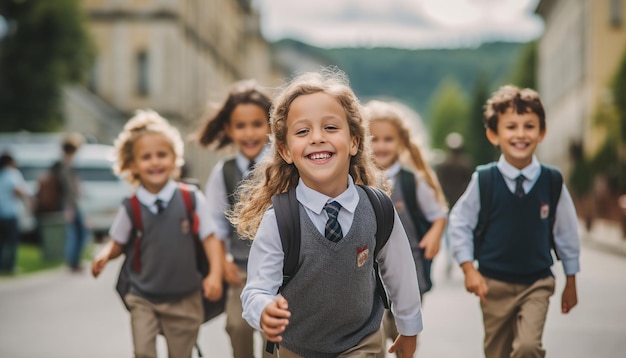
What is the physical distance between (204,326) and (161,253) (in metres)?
4.22

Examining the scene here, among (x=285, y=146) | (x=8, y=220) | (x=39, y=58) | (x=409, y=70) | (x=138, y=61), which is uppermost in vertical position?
(x=39, y=58)

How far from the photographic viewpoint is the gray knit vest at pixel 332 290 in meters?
3.73

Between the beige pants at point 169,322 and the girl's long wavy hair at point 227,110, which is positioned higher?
the girl's long wavy hair at point 227,110

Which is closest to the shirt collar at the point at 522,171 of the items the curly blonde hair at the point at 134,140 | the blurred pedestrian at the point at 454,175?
the curly blonde hair at the point at 134,140

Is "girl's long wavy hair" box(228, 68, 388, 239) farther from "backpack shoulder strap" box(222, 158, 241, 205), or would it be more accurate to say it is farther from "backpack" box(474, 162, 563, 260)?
"backpack shoulder strap" box(222, 158, 241, 205)

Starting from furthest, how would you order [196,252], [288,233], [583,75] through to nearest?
1. [583,75]
2. [196,252]
3. [288,233]

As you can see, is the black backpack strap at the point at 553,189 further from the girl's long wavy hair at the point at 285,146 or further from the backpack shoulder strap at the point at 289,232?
the backpack shoulder strap at the point at 289,232

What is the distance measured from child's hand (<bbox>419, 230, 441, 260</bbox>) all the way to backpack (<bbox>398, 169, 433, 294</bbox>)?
0.49ft

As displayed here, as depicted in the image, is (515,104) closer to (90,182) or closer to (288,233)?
(288,233)

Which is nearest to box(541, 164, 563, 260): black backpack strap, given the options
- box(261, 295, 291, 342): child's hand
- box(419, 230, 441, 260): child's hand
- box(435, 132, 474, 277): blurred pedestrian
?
box(419, 230, 441, 260): child's hand

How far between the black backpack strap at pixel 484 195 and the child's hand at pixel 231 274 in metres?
1.42

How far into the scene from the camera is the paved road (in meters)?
8.33

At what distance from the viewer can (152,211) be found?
5.75 meters

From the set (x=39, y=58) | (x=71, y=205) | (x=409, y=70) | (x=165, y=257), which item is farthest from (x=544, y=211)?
(x=409, y=70)
